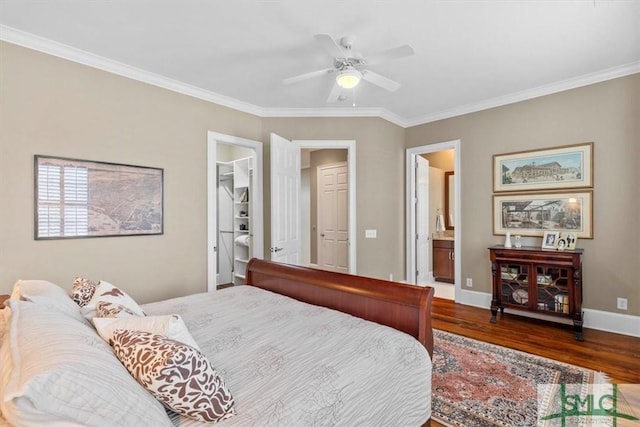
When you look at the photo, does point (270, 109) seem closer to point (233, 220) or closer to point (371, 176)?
point (371, 176)

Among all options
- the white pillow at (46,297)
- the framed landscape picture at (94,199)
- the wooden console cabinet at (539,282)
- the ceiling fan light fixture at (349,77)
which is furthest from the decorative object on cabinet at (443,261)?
the white pillow at (46,297)

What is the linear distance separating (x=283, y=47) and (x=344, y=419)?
110 inches

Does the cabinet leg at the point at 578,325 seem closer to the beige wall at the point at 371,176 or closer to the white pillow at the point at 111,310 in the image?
the beige wall at the point at 371,176

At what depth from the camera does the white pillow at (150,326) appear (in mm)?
1196

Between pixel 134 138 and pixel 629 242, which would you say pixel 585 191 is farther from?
pixel 134 138

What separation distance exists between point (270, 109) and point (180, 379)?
12.8 ft

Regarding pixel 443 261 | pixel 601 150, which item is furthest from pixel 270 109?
pixel 443 261

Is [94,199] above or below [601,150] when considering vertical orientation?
below

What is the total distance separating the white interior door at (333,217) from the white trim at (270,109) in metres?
1.95

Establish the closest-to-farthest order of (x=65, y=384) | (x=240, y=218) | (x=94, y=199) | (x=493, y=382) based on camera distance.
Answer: (x=65, y=384) → (x=493, y=382) → (x=94, y=199) → (x=240, y=218)

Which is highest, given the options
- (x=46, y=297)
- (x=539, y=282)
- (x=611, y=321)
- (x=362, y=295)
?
(x=46, y=297)

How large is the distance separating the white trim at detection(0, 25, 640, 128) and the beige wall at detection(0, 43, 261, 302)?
0.23ft

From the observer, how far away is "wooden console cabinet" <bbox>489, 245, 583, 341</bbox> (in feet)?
10.5
